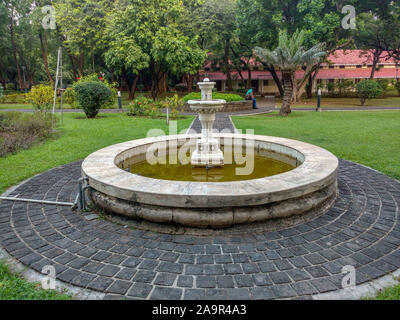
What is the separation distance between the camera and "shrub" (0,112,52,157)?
950cm

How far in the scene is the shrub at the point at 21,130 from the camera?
9498 millimetres

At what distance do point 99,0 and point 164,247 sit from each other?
28247 millimetres

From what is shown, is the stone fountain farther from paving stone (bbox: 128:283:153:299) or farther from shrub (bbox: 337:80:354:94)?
shrub (bbox: 337:80:354:94)

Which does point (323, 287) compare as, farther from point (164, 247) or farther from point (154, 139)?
point (154, 139)

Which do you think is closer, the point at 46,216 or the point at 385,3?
the point at 46,216

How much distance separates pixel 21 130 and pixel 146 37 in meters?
14.4

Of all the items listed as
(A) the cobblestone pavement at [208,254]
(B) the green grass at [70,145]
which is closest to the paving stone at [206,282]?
(A) the cobblestone pavement at [208,254]

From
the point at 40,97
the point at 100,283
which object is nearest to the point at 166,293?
the point at 100,283

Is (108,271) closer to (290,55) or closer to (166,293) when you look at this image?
(166,293)

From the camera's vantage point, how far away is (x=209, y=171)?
6387 millimetres

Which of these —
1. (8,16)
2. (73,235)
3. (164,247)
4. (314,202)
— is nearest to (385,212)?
(314,202)

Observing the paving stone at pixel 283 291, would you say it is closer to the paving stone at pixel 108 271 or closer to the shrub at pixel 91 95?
the paving stone at pixel 108 271

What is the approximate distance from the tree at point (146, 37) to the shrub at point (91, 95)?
244 inches
